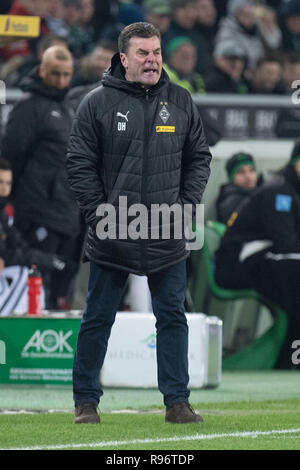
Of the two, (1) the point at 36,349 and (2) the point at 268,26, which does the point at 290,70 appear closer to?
(2) the point at 268,26

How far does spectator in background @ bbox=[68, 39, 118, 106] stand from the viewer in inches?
408

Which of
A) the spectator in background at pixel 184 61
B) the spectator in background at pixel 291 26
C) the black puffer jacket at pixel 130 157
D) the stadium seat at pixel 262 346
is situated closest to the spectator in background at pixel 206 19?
the spectator in background at pixel 291 26

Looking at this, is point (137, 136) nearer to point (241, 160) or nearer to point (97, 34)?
point (241, 160)

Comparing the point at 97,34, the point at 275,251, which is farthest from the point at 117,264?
the point at 97,34

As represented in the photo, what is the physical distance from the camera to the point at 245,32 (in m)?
16.0

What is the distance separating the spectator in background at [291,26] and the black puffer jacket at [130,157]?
9.70 meters

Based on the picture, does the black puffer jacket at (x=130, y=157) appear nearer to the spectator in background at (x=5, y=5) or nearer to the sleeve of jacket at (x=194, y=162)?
the sleeve of jacket at (x=194, y=162)

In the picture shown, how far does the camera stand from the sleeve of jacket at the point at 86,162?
679 centimetres

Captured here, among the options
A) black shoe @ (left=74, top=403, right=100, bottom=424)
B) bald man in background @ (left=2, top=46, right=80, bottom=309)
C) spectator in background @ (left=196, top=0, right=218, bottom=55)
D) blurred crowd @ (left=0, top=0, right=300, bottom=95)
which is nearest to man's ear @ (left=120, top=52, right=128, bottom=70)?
black shoe @ (left=74, top=403, right=100, bottom=424)

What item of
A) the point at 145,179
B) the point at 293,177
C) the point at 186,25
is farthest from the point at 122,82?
the point at 186,25

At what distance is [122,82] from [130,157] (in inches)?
16.0

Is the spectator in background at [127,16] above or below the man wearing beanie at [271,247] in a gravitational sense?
above

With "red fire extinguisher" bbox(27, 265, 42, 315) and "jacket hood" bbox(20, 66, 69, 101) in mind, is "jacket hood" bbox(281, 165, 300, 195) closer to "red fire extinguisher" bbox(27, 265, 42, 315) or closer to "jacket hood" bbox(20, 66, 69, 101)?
"jacket hood" bbox(20, 66, 69, 101)
